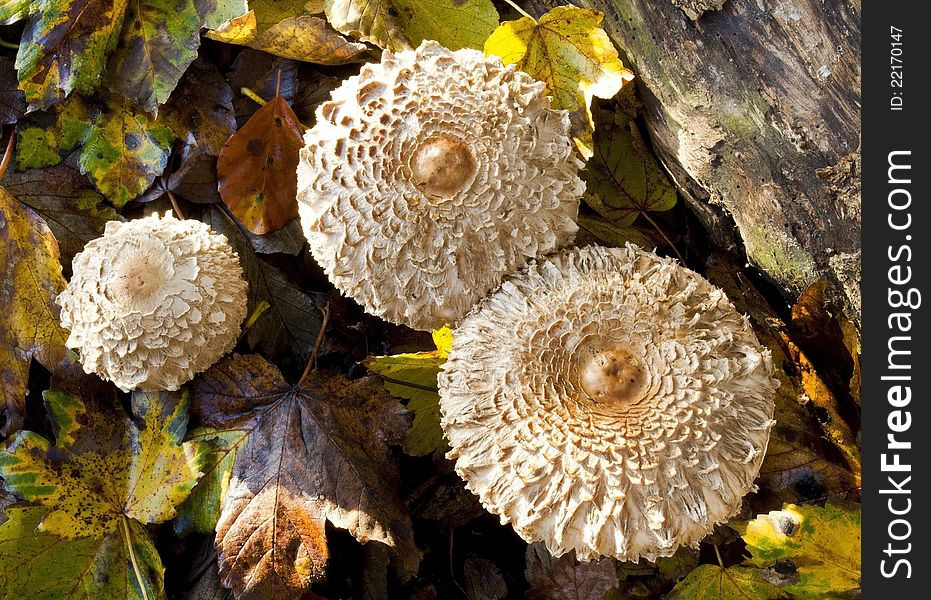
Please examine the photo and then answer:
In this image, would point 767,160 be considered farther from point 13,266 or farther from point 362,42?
point 13,266

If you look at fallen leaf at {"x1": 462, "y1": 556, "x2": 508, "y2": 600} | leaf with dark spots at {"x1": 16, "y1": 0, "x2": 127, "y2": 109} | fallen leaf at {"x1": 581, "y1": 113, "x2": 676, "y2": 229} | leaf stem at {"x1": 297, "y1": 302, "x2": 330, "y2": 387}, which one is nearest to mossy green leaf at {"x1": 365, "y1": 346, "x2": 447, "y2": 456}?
leaf stem at {"x1": 297, "y1": 302, "x2": 330, "y2": 387}

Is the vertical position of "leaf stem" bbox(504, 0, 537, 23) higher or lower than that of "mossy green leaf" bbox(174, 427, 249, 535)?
higher

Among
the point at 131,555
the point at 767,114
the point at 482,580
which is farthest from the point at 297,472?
the point at 767,114

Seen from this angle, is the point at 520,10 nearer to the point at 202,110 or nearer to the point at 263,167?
the point at 263,167

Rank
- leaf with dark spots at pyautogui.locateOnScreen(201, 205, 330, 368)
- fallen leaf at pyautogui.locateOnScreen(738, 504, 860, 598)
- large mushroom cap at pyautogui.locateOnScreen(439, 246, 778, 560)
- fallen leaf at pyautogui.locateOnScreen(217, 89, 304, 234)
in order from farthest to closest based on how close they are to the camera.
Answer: leaf with dark spots at pyautogui.locateOnScreen(201, 205, 330, 368) < fallen leaf at pyautogui.locateOnScreen(217, 89, 304, 234) < fallen leaf at pyautogui.locateOnScreen(738, 504, 860, 598) < large mushroom cap at pyautogui.locateOnScreen(439, 246, 778, 560)

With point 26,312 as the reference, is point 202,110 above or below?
above

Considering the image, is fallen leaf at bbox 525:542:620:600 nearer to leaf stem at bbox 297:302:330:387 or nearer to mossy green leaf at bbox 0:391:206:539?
leaf stem at bbox 297:302:330:387
